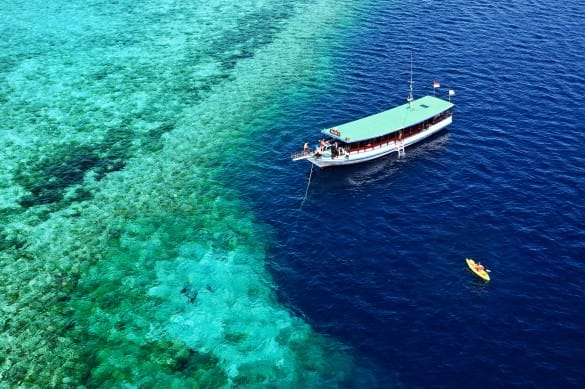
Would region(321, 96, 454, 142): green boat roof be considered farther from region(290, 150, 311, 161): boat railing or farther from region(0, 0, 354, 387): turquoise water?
region(0, 0, 354, 387): turquoise water

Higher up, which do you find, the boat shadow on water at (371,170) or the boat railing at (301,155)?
the boat railing at (301,155)

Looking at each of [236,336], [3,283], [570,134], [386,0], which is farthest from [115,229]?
[386,0]

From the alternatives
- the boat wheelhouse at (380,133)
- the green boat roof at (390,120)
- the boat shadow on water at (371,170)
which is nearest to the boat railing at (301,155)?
the boat wheelhouse at (380,133)

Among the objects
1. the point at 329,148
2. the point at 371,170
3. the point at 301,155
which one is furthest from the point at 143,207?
the point at 371,170

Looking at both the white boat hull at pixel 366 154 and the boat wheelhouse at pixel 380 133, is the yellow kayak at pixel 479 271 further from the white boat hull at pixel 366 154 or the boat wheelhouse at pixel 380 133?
the boat wheelhouse at pixel 380 133

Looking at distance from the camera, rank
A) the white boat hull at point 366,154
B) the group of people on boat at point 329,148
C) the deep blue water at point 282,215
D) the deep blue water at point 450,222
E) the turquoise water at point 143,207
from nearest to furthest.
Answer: the turquoise water at point 143,207, the deep blue water at point 282,215, the deep blue water at point 450,222, the group of people on boat at point 329,148, the white boat hull at point 366,154

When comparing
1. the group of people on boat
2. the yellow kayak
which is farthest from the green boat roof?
the yellow kayak

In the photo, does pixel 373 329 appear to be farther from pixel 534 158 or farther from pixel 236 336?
pixel 534 158
